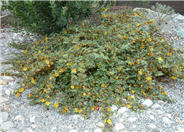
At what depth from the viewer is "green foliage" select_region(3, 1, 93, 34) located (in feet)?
9.95

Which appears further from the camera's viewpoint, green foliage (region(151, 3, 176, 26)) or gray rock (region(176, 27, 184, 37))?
gray rock (region(176, 27, 184, 37))

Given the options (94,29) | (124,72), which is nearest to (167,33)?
(94,29)

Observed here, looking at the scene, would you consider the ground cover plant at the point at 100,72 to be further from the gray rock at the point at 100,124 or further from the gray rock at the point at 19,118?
the gray rock at the point at 19,118

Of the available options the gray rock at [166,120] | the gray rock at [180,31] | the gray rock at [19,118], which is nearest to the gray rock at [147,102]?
the gray rock at [166,120]

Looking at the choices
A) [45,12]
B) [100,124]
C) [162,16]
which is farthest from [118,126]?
[162,16]

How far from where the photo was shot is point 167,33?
13.1ft

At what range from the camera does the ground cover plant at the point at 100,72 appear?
95.7 inches

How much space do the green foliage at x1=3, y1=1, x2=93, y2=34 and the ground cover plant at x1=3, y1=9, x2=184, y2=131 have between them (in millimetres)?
325

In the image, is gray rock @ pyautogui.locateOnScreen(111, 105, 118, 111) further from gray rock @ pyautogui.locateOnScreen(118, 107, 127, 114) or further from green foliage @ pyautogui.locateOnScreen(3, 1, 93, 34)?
green foliage @ pyautogui.locateOnScreen(3, 1, 93, 34)

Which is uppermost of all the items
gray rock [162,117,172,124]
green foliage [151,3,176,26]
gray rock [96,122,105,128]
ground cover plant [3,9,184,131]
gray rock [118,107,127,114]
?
green foliage [151,3,176,26]

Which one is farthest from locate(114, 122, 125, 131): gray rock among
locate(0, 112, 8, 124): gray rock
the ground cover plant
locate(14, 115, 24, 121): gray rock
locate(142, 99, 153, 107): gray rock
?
locate(0, 112, 8, 124): gray rock

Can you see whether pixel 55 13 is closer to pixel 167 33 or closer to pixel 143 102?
pixel 143 102

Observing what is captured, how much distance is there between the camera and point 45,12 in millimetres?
3303

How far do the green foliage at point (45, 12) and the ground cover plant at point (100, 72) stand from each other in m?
0.32
